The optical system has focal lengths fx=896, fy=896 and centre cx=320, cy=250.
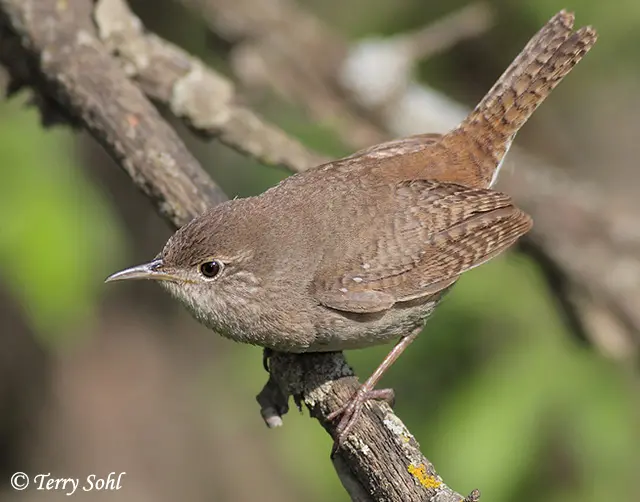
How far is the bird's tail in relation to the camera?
3.74m

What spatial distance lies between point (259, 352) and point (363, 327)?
5.34 ft

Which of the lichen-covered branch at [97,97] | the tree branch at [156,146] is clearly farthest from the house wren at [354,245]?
the lichen-covered branch at [97,97]

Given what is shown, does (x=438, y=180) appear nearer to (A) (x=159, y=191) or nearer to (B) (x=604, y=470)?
(A) (x=159, y=191)

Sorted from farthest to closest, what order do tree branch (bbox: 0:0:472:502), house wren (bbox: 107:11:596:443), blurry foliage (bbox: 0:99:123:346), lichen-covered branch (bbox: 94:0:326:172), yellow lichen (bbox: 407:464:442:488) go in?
blurry foliage (bbox: 0:99:123:346) → lichen-covered branch (bbox: 94:0:326:172) → house wren (bbox: 107:11:596:443) → tree branch (bbox: 0:0:472:502) → yellow lichen (bbox: 407:464:442:488)

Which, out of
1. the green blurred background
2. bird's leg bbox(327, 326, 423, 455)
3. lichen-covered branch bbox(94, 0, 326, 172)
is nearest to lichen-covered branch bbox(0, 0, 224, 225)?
lichen-covered branch bbox(94, 0, 326, 172)

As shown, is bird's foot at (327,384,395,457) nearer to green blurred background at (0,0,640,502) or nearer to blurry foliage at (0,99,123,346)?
green blurred background at (0,0,640,502)

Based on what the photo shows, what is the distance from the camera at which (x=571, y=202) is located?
4.62 m

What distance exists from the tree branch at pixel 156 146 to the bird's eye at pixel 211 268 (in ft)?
0.69

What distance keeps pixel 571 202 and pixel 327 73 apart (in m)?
1.49

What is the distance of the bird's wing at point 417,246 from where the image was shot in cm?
323

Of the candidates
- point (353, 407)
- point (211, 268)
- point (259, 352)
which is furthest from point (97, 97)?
point (259, 352)

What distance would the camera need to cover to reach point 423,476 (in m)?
2.47

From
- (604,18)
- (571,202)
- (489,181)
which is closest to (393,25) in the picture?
(604,18)

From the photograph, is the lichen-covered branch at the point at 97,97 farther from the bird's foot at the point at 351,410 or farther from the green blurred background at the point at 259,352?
→ the bird's foot at the point at 351,410
